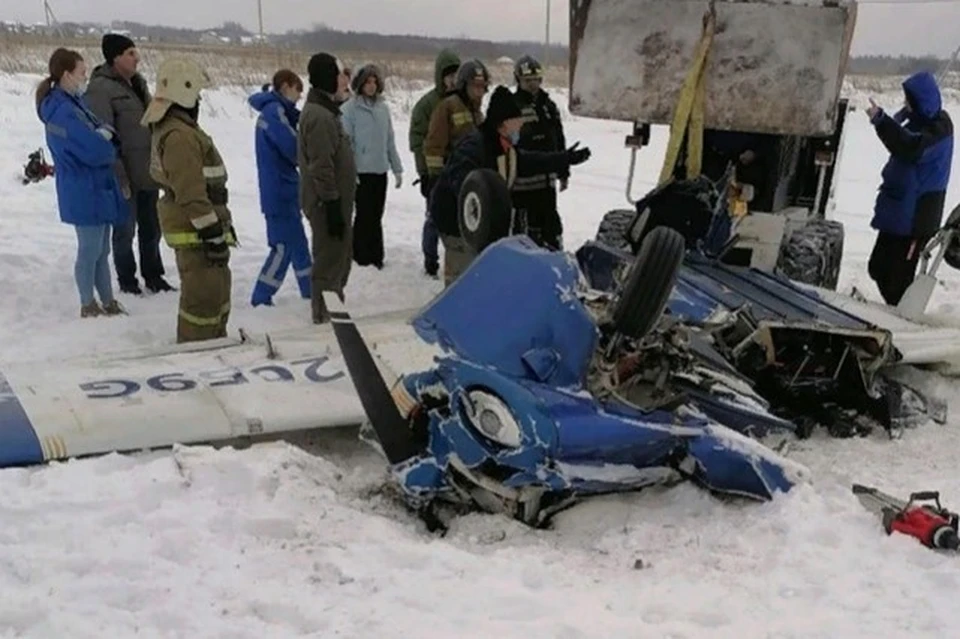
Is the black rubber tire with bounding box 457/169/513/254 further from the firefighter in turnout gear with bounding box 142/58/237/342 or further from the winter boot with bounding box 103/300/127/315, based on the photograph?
the winter boot with bounding box 103/300/127/315

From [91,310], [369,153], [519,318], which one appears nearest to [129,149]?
[91,310]

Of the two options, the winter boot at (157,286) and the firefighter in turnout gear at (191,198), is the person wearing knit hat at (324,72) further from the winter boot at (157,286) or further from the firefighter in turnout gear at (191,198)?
the winter boot at (157,286)

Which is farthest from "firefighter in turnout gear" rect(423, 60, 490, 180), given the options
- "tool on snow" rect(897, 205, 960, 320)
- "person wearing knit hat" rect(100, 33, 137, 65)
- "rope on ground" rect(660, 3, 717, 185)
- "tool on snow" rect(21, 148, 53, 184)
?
"tool on snow" rect(21, 148, 53, 184)

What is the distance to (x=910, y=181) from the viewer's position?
7496 mm

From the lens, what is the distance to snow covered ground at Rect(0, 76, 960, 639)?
9.82 ft

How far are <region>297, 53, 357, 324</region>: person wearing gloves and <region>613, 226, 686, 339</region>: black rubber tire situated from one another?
352 cm

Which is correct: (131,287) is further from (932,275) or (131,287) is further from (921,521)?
(921,521)

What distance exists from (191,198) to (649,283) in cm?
314

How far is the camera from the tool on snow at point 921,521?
136 inches

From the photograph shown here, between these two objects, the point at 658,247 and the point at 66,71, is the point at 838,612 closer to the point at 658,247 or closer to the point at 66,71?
the point at 658,247

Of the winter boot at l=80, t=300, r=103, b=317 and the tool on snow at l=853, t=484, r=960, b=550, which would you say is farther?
the winter boot at l=80, t=300, r=103, b=317

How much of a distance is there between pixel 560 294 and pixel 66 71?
14.1 feet

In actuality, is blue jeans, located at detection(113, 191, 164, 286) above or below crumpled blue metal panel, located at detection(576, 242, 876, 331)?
below

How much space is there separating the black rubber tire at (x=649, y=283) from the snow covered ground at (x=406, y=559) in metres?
0.81
